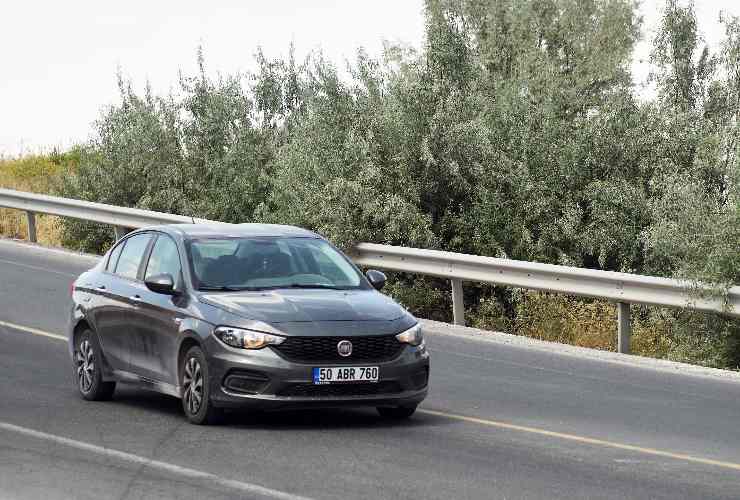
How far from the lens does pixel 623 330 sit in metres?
17.5

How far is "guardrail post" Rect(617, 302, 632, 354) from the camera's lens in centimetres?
1736

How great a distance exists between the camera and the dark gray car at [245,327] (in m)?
10.6

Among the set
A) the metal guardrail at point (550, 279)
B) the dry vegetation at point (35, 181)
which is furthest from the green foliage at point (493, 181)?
the dry vegetation at point (35, 181)

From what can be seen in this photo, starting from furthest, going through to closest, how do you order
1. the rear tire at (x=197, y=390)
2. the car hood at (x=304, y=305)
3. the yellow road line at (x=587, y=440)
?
the rear tire at (x=197, y=390), the car hood at (x=304, y=305), the yellow road line at (x=587, y=440)

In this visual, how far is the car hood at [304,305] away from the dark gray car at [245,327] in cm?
1

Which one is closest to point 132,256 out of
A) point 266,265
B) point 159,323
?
point 159,323

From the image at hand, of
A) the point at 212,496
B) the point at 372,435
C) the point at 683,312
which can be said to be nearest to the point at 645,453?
the point at 372,435

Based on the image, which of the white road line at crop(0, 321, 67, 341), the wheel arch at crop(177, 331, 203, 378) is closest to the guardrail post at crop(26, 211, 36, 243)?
the white road line at crop(0, 321, 67, 341)

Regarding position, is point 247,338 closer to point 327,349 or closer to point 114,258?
point 327,349

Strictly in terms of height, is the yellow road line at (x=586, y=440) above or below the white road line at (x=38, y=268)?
above

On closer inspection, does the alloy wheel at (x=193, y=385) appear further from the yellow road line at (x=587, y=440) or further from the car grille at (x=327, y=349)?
the yellow road line at (x=587, y=440)

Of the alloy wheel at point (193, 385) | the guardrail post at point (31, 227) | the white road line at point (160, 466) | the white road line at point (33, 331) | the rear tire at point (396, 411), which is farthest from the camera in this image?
the guardrail post at point (31, 227)

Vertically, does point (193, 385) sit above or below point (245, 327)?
below

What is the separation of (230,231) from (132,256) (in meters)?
0.97
